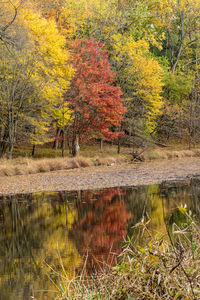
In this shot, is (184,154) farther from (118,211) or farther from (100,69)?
(118,211)

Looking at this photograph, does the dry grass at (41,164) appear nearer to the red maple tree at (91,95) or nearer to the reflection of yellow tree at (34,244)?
the red maple tree at (91,95)

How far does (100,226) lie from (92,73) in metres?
19.0

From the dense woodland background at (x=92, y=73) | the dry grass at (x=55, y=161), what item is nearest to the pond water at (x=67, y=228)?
the dry grass at (x=55, y=161)

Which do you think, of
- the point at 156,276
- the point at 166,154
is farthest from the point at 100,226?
the point at 166,154

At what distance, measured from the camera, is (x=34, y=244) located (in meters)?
8.65

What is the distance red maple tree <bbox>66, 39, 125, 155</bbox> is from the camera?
27.3m

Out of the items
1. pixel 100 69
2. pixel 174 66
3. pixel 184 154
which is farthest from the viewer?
pixel 174 66

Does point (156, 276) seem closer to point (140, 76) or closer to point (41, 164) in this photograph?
point (41, 164)

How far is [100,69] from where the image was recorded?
28438mm

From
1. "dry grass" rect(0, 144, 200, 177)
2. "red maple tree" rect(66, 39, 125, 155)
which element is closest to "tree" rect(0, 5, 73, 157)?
"red maple tree" rect(66, 39, 125, 155)

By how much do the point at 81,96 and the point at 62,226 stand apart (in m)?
17.8

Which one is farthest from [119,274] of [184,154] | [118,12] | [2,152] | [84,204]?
[118,12]

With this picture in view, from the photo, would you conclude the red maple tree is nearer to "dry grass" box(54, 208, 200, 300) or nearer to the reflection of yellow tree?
the reflection of yellow tree

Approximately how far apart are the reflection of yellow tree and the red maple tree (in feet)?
46.4
